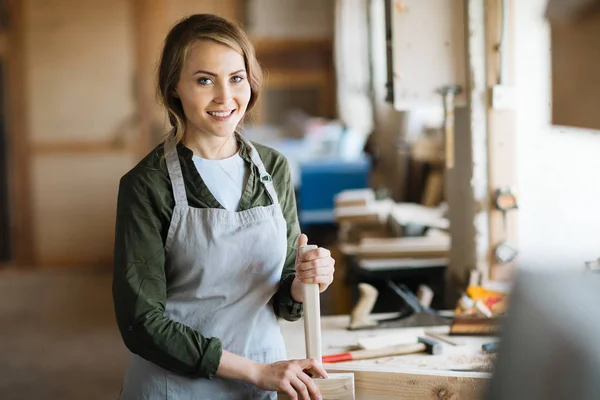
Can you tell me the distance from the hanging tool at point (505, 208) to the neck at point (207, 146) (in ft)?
3.60

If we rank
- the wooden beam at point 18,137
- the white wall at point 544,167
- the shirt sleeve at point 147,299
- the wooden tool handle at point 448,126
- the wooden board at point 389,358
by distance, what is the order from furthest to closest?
the wooden beam at point 18,137, the wooden tool handle at point 448,126, the white wall at point 544,167, the wooden board at point 389,358, the shirt sleeve at point 147,299

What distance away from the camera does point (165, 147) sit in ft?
5.15

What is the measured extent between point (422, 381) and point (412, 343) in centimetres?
40

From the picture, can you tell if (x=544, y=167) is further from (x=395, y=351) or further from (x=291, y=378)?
(x=291, y=378)

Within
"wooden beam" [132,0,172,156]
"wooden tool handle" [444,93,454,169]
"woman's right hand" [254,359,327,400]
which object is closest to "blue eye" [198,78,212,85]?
"woman's right hand" [254,359,327,400]

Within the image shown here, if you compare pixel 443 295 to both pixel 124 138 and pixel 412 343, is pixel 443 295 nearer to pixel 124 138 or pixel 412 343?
pixel 412 343

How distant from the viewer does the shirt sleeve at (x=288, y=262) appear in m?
1.59

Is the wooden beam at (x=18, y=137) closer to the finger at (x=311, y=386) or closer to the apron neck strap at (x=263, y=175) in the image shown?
the apron neck strap at (x=263, y=175)

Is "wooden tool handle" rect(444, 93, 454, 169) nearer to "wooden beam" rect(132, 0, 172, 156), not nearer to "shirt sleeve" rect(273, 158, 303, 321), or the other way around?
"shirt sleeve" rect(273, 158, 303, 321)

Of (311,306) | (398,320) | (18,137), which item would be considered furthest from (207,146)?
(18,137)

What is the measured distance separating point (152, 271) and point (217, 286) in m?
0.14

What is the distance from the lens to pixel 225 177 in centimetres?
159

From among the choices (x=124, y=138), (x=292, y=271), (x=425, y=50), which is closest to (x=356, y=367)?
(x=292, y=271)

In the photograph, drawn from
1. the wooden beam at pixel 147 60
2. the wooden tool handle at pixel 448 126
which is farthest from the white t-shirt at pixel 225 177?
the wooden beam at pixel 147 60
